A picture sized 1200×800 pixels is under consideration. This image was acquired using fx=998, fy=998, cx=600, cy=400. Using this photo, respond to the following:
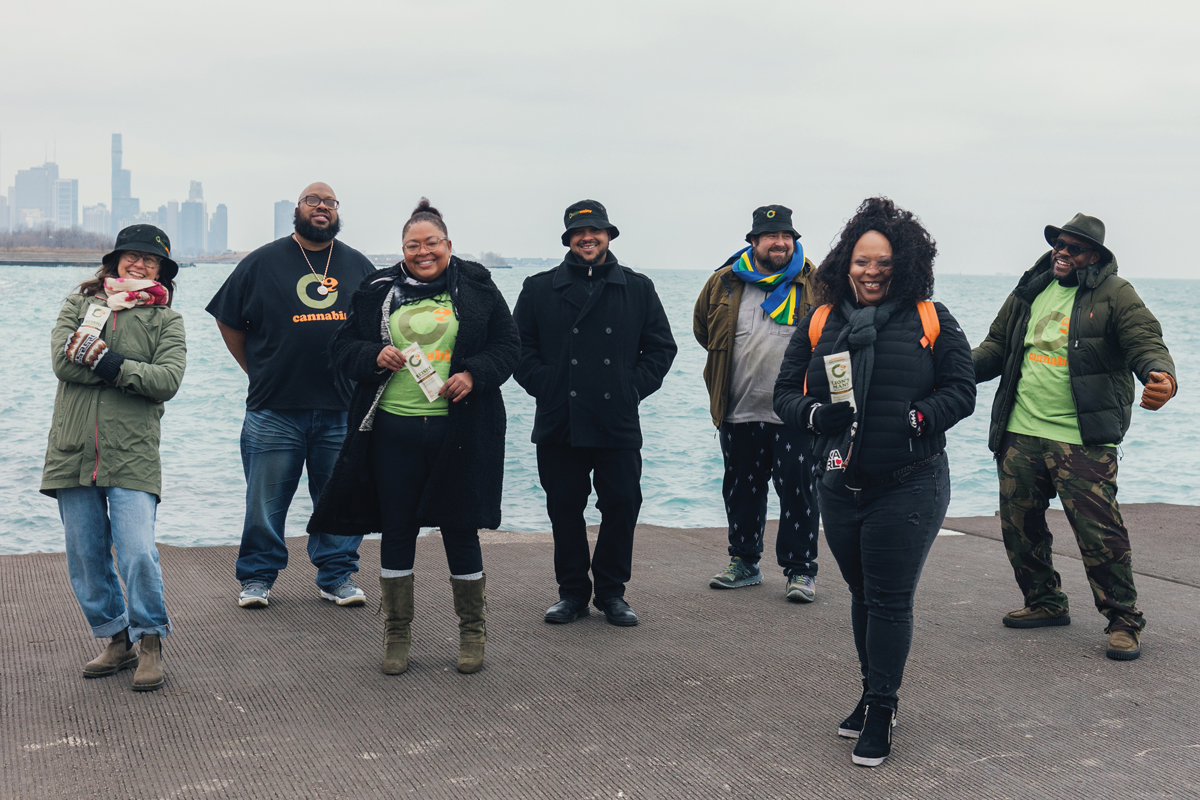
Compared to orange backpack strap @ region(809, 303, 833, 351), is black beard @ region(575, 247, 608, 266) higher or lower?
higher

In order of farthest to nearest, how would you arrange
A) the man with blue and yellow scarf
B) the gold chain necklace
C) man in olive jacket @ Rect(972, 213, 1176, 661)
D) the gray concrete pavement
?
the man with blue and yellow scarf < the gold chain necklace < man in olive jacket @ Rect(972, 213, 1176, 661) < the gray concrete pavement

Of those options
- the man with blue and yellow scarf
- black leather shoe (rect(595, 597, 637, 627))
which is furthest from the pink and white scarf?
the man with blue and yellow scarf

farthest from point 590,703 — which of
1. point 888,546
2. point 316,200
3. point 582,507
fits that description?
point 316,200

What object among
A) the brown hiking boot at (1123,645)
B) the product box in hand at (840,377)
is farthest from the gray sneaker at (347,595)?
the brown hiking boot at (1123,645)

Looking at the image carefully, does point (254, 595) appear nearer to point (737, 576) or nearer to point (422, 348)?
point (422, 348)

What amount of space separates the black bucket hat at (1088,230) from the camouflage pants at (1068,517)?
2.81 feet

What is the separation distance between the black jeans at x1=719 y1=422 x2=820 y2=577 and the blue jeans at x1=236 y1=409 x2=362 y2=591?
1974 mm

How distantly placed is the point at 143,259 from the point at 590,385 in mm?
1906

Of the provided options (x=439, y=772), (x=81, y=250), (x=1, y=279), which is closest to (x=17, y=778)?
(x=439, y=772)

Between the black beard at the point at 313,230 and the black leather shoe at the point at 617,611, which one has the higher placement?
the black beard at the point at 313,230

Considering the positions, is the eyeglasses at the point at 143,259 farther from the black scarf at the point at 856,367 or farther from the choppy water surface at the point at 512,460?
the black scarf at the point at 856,367

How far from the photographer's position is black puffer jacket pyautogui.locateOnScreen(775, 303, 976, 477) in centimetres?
299

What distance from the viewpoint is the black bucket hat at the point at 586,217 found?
180 inches

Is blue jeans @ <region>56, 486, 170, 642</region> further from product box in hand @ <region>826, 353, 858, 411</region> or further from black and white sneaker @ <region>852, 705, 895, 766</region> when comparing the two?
black and white sneaker @ <region>852, 705, 895, 766</region>
